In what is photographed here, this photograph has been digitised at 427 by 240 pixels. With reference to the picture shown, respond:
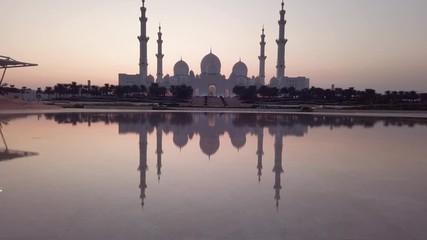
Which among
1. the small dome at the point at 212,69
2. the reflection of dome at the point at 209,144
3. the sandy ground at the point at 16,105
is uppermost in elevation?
the small dome at the point at 212,69

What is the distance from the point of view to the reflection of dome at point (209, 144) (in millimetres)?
10442

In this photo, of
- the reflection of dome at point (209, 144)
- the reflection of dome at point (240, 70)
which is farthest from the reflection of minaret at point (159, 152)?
the reflection of dome at point (240, 70)

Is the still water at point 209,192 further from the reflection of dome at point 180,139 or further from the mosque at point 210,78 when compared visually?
the mosque at point 210,78

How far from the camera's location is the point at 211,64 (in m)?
79.4

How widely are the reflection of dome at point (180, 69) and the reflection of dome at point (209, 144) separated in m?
70.6

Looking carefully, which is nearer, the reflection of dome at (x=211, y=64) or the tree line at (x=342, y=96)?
the tree line at (x=342, y=96)

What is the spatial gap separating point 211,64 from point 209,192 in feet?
245

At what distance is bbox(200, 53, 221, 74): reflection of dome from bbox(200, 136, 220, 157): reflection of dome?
66.9m

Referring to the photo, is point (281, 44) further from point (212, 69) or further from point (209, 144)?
point (209, 144)

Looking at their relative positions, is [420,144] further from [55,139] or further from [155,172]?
[55,139]

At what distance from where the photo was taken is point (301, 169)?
8156mm

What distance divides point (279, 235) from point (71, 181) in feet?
14.6

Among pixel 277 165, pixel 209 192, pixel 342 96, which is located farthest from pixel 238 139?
pixel 342 96

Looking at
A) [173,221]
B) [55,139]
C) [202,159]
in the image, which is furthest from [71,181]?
[55,139]
